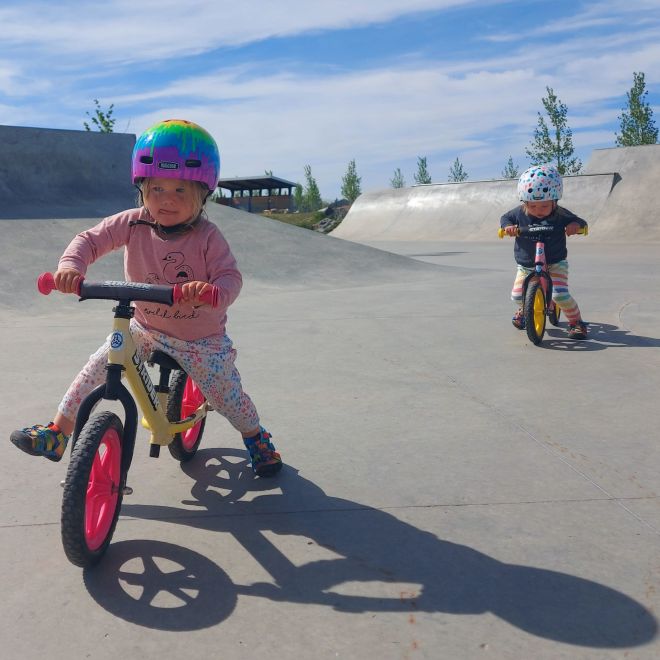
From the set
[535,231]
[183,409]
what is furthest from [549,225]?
[183,409]

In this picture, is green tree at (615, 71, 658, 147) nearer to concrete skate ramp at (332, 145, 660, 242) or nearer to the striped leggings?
concrete skate ramp at (332, 145, 660, 242)

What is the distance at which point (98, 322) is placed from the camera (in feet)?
25.5

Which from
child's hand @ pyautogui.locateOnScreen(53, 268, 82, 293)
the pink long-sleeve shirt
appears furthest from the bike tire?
child's hand @ pyautogui.locateOnScreen(53, 268, 82, 293)

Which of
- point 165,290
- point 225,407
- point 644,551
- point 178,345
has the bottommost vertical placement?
point 644,551

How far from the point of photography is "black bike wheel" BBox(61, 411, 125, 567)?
2.56 m

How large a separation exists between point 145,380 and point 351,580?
1145mm

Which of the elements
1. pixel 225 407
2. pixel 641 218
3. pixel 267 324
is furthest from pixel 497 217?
pixel 225 407

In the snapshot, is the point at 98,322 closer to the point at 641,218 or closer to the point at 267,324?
the point at 267,324

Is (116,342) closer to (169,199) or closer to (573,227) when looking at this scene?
(169,199)

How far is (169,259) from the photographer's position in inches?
131

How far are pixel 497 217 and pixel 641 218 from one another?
555 centimetres

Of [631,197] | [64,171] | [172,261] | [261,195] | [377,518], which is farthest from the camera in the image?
[261,195]

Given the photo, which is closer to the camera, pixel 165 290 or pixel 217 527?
pixel 165 290

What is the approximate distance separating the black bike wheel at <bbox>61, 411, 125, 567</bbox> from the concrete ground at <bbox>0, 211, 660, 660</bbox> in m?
0.11
